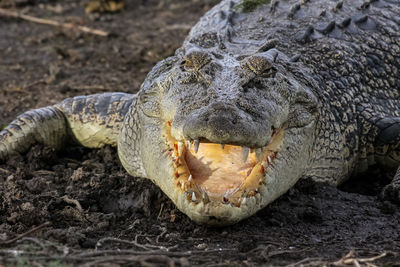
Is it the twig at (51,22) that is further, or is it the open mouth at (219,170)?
the twig at (51,22)

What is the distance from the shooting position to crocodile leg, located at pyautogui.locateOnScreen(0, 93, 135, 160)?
5.50m

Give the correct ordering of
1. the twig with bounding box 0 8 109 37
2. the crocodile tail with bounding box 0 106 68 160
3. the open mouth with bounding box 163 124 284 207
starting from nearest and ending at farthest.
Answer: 1. the open mouth with bounding box 163 124 284 207
2. the crocodile tail with bounding box 0 106 68 160
3. the twig with bounding box 0 8 109 37

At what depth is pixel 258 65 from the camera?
4.17 metres

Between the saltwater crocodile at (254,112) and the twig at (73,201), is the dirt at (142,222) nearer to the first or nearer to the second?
the twig at (73,201)

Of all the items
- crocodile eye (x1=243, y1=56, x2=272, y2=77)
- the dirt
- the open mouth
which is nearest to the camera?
the dirt

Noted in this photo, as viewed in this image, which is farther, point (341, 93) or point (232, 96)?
point (341, 93)

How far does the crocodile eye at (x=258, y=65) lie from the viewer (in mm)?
4141

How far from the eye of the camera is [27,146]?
5527mm

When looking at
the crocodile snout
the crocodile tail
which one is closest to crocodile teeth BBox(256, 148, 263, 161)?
the crocodile snout

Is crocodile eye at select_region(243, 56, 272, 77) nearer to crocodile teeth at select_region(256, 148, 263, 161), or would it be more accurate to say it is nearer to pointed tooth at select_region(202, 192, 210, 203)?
crocodile teeth at select_region(256, 148, 263, 161)

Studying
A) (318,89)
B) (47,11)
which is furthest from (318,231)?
(47,11)

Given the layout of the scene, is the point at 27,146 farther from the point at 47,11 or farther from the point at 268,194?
the point at 47,11

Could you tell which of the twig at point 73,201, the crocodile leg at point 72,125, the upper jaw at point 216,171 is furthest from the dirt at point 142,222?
the upper jaw at point 216,171

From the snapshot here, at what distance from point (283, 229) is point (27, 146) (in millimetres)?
2590
